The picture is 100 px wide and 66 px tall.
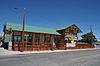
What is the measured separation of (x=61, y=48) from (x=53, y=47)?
306cm

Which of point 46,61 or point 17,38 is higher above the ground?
point 17,38

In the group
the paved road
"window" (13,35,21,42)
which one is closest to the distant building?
"window" (13,35,21,42)

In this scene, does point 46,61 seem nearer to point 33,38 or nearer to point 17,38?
point 17,38

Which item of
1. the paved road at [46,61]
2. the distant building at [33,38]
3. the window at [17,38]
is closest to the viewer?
the paved road at [46,61]

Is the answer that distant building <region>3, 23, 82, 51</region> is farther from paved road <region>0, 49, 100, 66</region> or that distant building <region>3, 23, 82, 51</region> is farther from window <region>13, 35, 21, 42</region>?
paved road <region>0, 49, 100, 66</region>

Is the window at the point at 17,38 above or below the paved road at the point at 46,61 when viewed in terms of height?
above

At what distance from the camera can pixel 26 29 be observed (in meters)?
47.7

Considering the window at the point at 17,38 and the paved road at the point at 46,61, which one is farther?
the window at the point at 17,38

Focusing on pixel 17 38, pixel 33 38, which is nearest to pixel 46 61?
pixel 17 38

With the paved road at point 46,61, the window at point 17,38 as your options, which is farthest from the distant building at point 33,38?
the paved road at point 46,61

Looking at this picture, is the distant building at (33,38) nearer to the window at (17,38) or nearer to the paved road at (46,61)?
the window at (17,38)

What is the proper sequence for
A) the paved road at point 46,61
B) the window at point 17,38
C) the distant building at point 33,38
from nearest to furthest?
the paved road at point 46,61 < the distant building at point 33,38 < the window at point 17,38

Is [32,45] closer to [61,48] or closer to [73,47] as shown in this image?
[61,48]

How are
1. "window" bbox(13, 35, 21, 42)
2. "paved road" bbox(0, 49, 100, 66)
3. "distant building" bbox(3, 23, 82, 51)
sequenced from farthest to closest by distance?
"window" bbox(13, 35, 21, 42) < "distant building" bbox(3, 23, 82, 51) < "paved road" bbox(0, 49, 100, 66)
